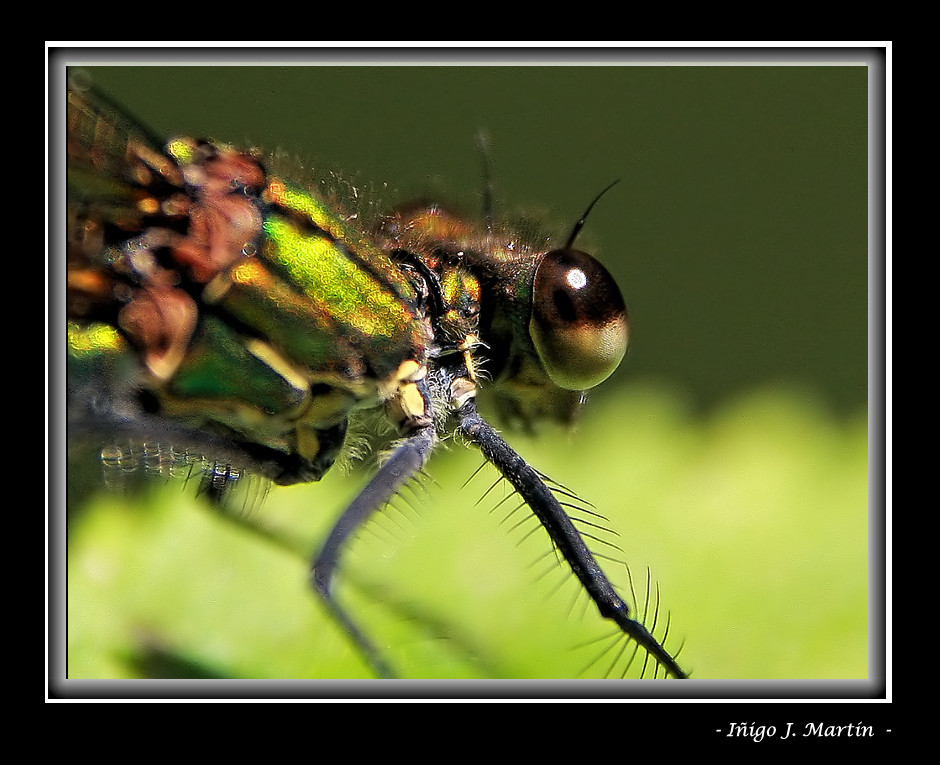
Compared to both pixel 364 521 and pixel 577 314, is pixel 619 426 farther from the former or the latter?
pixel 364 521

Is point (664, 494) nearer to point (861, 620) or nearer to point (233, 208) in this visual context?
point (861, 620)

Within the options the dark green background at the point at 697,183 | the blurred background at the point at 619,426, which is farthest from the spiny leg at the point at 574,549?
the dark green background at the point at 697,183

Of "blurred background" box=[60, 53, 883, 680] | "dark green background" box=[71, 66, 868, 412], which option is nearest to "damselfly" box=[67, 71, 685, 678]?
"blurred background" box=[60, 53, 883, 680]

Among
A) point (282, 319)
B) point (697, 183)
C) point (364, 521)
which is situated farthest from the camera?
point (697, 183)

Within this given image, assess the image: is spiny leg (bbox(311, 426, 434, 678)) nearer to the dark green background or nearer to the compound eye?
the compound eye

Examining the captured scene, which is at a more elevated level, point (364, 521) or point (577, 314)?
point (577, 314)

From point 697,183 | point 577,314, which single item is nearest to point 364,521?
point 577,314

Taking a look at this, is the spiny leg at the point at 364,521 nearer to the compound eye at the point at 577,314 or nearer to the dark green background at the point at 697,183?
the compound eye at the point at 577,314
